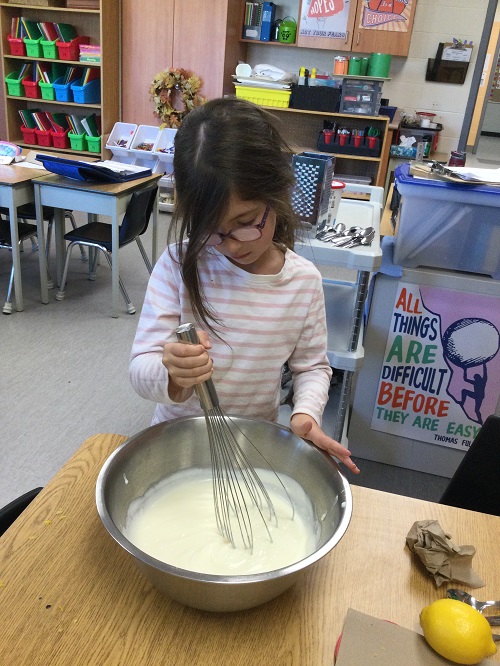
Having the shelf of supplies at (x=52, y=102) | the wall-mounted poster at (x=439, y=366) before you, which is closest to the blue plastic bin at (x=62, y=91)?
the shelf of supplies at (x=52, y=102)

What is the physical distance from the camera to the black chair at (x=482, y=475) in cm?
101

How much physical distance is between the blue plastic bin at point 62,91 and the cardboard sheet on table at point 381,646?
514cm

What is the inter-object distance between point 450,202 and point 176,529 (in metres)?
1.31

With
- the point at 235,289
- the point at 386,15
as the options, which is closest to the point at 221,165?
the point at 235,289

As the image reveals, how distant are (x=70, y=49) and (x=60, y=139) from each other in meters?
0.74

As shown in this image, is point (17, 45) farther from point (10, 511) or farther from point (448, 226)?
point (10, 511)

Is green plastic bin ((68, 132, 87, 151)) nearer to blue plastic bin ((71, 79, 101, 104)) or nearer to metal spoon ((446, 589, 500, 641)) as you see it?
blue plastic bin ((71, 79, 101, 104))

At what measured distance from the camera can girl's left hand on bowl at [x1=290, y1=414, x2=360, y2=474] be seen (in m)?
0.77

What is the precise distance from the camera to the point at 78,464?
85cm

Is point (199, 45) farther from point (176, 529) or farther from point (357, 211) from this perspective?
point (176, 529)

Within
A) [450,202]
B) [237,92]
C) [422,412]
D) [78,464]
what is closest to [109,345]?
[422,412]

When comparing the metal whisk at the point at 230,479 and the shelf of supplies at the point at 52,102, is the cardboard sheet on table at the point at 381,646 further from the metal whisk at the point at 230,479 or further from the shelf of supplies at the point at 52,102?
the shelf of supplies at the point at 52,102

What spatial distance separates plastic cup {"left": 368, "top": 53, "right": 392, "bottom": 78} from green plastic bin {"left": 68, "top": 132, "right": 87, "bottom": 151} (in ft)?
8.13

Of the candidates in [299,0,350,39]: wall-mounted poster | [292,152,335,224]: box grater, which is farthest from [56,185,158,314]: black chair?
[299,0,350,39]: wall-mounted poster
